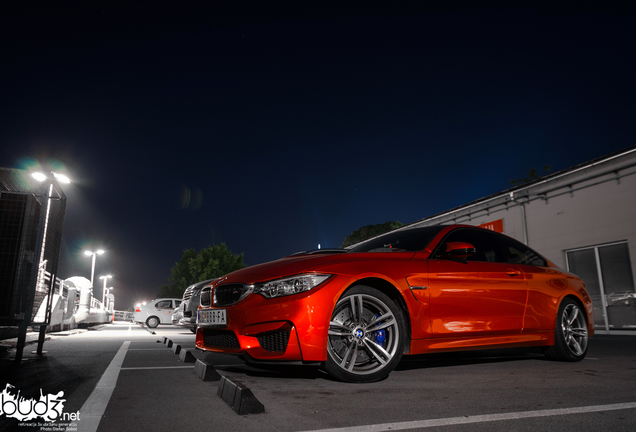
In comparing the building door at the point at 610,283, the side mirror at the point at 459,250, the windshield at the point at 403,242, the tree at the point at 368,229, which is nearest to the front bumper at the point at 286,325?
the windshield at the point at 403,242

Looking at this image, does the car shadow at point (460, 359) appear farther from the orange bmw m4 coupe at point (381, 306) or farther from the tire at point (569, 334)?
the orange bmw m4 coupe at point (381, 306)

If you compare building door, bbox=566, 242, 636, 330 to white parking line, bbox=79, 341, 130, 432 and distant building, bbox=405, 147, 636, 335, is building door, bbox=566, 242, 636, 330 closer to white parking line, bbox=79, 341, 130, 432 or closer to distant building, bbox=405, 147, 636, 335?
distant building, bbox=405, 147, 636, 335

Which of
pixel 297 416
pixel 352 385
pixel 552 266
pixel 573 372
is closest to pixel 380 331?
pixel 352 385

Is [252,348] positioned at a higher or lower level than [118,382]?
higher

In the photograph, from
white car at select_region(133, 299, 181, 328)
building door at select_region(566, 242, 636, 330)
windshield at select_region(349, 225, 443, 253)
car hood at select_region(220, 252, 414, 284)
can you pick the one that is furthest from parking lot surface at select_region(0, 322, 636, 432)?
Answer: white car at select_region(133, 299, 181, 328)

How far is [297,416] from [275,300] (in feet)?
3.68

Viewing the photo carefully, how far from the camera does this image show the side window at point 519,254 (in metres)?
4.98

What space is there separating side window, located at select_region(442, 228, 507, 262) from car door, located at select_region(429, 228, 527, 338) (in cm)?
1

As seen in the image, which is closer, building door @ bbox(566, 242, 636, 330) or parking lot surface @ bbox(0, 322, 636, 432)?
parking lot surface @ bbox(0, 322, 636, 432)

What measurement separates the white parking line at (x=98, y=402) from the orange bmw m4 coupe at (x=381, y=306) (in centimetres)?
84

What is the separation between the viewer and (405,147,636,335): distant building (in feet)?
42.6

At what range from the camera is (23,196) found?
5879 mm

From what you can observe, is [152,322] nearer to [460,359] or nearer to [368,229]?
[460,359]

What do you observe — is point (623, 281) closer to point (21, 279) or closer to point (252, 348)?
point (252, 348)
